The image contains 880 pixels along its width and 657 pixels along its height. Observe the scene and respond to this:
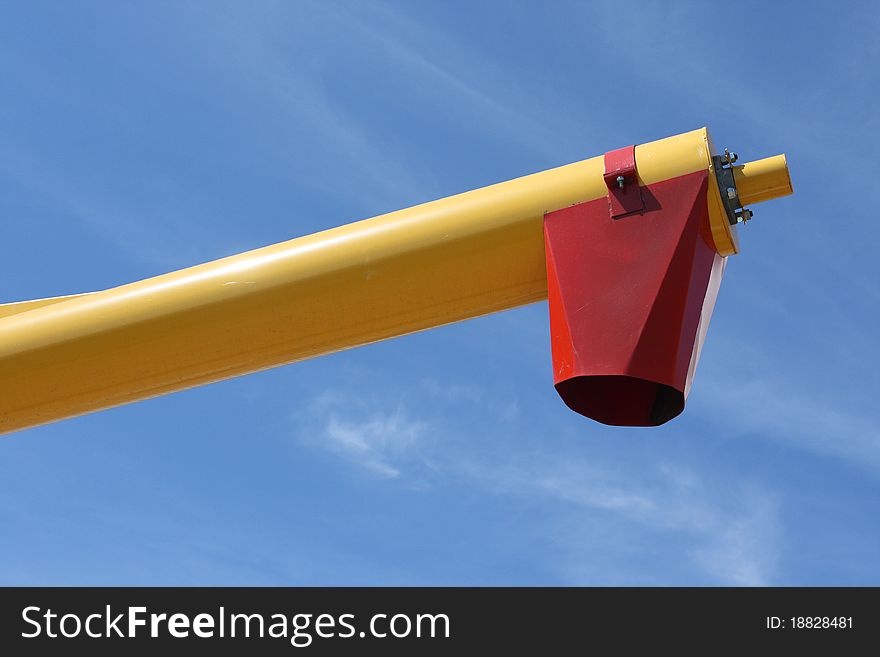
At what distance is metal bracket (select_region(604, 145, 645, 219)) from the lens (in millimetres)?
3854

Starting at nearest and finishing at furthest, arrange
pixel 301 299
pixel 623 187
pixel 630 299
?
pixel 630 299 → pixel 623 187 → pixel 301 299

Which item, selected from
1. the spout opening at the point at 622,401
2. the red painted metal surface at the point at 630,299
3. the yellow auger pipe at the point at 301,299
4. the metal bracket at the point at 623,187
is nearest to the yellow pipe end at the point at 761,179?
the yellow auger pipe at the point at 301,299

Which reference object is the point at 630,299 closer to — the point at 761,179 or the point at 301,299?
Result: the point at 761,179

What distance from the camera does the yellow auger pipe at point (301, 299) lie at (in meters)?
4.00

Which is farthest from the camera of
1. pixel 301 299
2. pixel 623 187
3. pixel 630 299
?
pixel 301 299

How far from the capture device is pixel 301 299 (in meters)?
4.21

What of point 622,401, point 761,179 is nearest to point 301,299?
point 622,401

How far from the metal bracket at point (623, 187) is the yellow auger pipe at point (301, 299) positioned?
0.14 ft

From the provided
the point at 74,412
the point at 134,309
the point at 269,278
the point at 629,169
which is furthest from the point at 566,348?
the point at 74,412

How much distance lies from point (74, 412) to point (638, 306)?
2290 millimetres

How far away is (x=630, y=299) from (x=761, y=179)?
0.66 meters

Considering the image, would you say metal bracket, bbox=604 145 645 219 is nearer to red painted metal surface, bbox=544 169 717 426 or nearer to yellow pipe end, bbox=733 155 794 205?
red painted metal surface, bbox=544 169 717 426

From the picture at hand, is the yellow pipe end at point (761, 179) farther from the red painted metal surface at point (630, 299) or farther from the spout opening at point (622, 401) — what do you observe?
the spout opening at point (622, 401)

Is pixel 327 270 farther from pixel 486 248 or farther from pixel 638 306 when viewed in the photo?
→ pixel 638 306
